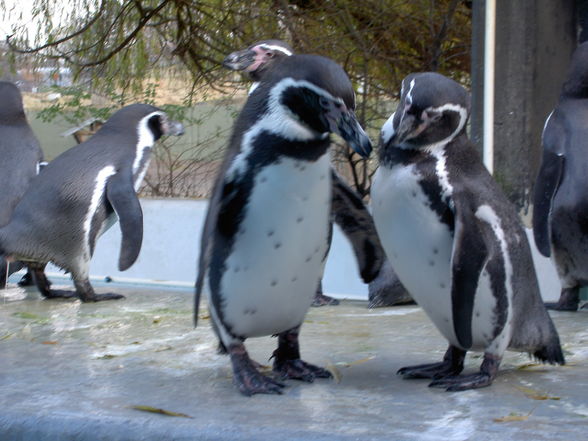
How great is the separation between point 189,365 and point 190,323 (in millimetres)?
739

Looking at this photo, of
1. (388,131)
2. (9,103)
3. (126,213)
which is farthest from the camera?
(9,103)

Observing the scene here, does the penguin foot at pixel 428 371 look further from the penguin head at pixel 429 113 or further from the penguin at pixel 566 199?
the penguin at pixel 566 199

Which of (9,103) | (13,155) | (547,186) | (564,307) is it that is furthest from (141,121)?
(564,307)

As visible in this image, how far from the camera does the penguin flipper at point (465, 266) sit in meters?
1.99

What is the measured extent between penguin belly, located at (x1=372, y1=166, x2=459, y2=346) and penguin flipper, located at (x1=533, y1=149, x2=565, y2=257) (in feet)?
5.11

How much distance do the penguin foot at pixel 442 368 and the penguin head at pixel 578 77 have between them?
1.85m

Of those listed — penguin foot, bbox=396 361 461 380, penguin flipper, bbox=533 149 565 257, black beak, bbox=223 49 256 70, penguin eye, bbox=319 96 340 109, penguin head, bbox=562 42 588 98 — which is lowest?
penguin foot, bbox=396 361 461 380

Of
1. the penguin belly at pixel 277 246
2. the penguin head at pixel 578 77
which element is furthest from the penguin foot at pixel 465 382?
the penguin head at pixel 578 77

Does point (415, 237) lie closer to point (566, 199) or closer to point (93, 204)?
point (566, 199)

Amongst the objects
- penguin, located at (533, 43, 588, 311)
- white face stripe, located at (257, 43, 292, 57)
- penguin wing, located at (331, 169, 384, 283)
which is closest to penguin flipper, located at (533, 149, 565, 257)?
penguin, located at (533, 43, 588, 311)

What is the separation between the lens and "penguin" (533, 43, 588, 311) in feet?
11.8

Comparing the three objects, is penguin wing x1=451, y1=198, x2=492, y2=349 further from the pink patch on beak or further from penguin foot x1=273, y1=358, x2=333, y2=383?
the pink patch on beak

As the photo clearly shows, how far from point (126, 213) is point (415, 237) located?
6.27 feet

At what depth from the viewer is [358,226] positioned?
7.72 ft
